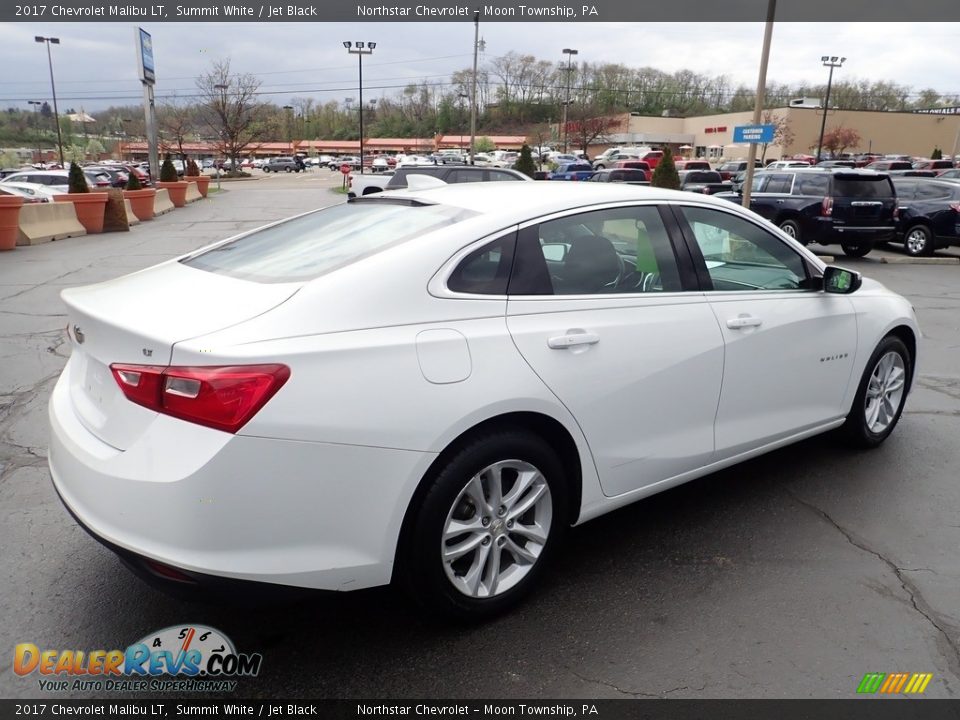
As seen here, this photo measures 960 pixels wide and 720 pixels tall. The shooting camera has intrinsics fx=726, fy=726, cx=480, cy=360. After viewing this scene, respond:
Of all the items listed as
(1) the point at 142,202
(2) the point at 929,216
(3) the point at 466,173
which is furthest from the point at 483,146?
(2) the point at 929,216

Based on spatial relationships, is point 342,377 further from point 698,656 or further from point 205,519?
point 698,656

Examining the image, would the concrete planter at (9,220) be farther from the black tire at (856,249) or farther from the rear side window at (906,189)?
the rear side window at (906,189)

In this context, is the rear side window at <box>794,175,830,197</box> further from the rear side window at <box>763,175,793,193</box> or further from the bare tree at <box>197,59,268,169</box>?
the bare tree at <box>197,59,268,169</box>

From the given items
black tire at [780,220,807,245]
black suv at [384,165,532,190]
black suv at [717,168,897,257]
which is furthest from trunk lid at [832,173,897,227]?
black suv at [384,165,532,190]

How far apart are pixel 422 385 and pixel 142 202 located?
72.2 feet

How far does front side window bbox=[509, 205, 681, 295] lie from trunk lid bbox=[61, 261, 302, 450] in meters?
0.97

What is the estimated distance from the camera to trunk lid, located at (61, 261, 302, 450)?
2363 millimetres

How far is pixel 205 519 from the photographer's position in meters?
2.19

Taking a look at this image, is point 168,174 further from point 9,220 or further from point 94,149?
point 94,149

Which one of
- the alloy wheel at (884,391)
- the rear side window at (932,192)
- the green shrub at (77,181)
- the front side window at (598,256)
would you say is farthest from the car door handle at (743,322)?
the green shrub at (77,181)

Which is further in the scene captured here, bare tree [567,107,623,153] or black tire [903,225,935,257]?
bare tree [567,107,623,153]

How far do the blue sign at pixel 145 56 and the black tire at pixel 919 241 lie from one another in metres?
28.6

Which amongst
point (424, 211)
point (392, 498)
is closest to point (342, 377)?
point (392, 498)

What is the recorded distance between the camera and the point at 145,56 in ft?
99.8
